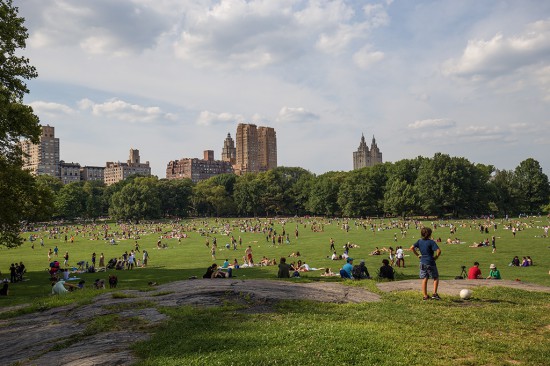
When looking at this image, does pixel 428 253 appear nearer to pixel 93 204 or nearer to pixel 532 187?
pixel 532 187

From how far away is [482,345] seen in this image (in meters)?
7.82

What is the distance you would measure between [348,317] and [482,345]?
314cm

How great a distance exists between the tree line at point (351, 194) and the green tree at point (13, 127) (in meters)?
49.7

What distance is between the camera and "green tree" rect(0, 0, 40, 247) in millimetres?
18766

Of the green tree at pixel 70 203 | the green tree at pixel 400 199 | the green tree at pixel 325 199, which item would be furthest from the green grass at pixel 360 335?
the green tree at pixel 70 203

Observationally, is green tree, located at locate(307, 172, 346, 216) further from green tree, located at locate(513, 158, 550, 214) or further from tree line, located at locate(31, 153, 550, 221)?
green tree, located at locate(513, 158, 550, 214)

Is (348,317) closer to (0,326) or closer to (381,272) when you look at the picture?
(381,272)

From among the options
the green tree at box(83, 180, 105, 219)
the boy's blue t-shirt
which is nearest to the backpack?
the boy's blue t-shirt

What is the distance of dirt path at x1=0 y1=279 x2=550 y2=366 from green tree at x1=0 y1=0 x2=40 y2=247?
10151 mm

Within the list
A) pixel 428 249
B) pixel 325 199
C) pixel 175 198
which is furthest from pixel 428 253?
pixel 175 198

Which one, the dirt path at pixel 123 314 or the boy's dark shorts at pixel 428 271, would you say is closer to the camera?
the dirt path at pixel 123 314

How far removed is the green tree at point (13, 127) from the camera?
739 inches

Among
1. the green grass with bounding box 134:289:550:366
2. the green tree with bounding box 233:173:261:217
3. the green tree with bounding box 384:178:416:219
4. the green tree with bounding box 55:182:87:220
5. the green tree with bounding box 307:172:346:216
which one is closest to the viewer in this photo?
the green grass with bounding box 134:289:550:366

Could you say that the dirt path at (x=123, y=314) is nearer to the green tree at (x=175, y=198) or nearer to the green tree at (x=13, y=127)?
the green tree at (x=13, y=127)
